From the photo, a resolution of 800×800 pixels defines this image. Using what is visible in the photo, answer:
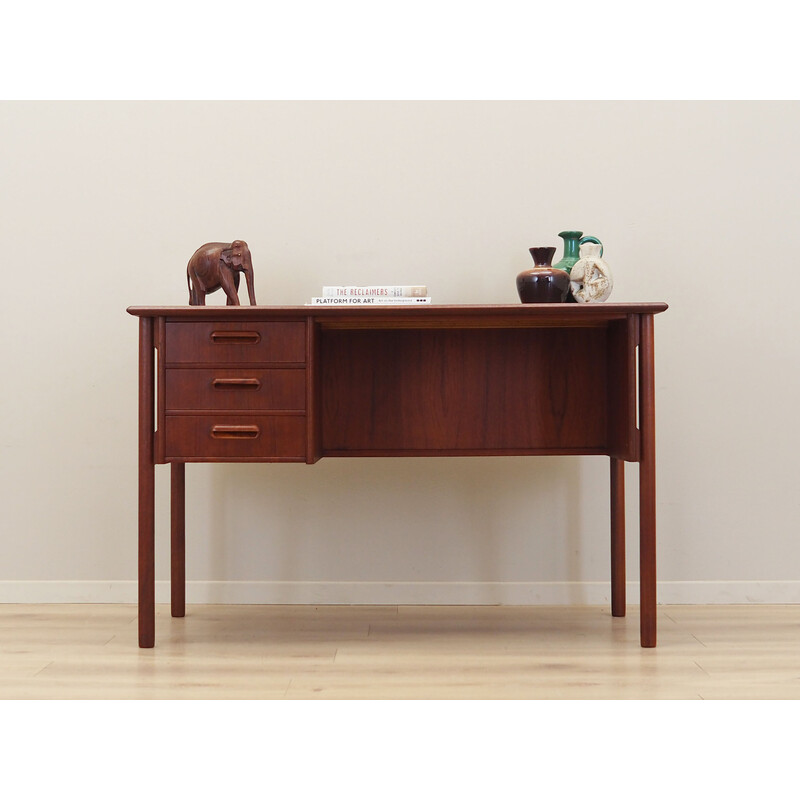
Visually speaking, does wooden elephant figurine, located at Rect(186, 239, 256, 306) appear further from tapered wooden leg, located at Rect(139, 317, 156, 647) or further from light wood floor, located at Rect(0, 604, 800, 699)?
light wood floor, located at Rect(0, 604, 800, 699)

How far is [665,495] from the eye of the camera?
279cm

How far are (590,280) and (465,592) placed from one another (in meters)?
1.05

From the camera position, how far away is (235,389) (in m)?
2.24

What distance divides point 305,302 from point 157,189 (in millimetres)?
598

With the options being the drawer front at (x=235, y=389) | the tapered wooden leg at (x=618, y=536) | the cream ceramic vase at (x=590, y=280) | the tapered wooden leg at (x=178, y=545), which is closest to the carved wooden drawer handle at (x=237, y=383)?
the drawer front at (x=235, y=389)

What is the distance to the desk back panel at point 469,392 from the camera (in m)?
2.52

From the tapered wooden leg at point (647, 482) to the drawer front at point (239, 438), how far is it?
33.9 inches

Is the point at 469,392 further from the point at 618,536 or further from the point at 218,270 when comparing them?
the point at 218,270

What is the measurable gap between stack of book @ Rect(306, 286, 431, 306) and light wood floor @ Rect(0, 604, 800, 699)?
2.96ft

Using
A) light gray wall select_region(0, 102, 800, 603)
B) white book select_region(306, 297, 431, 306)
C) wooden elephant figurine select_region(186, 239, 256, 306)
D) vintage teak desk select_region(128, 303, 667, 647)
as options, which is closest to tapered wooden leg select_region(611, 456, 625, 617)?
vintage teak desk select_region(128, 303, 667, 647)

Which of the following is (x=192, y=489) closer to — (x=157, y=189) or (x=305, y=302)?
(x=305, y=302)

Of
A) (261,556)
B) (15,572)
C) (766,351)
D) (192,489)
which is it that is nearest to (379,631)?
(261,556)

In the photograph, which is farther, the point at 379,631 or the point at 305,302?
the point at 305,302

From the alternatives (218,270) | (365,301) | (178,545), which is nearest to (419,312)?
(365,301)
